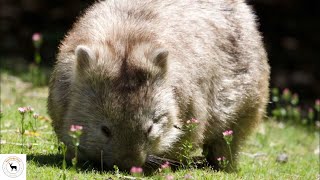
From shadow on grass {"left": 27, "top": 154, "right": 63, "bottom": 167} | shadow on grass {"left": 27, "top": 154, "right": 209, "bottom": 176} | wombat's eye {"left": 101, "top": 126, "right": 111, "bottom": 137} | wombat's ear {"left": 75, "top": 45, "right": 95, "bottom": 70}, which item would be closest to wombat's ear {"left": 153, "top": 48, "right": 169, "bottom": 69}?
wombat's ear {"left": 75, "top": 45, "right": 95, "bottom": 70}

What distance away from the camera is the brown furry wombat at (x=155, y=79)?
18.2 ft

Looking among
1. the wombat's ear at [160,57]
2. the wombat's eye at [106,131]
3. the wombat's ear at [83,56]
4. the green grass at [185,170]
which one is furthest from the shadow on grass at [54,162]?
the wombat's ear at [160,57]

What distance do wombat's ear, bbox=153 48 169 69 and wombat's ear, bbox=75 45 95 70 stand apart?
0.50 m

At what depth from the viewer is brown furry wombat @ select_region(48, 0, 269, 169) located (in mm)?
5562

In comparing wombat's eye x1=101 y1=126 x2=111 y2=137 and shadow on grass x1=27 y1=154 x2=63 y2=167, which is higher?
wombat's eye x1=101 y1=126 x2=111 y2=137

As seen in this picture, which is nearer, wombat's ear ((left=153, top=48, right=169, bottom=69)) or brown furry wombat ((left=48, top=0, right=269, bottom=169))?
brown furry wombat ((left=48, top=0, right=269, bottom=169))

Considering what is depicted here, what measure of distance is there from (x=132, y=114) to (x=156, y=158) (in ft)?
1.91

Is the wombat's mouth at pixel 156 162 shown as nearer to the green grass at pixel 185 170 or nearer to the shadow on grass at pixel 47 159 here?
the green grass at pixel 185 170

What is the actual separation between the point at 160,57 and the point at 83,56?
24.1 inches

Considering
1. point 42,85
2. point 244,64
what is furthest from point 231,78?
point 42,85

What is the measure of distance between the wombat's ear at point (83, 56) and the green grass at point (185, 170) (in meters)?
0.83

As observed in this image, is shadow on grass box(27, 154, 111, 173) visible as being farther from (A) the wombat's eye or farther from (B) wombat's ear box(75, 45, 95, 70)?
(B) wombat's ear box(75, 45, 95, 70)

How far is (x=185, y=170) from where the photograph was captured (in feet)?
19.8

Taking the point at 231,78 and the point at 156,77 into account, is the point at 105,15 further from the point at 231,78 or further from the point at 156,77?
the point at 231,78
